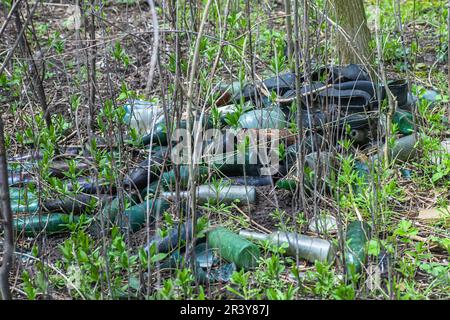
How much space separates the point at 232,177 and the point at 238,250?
33.6 inches

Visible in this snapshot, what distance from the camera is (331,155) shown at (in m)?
3.62

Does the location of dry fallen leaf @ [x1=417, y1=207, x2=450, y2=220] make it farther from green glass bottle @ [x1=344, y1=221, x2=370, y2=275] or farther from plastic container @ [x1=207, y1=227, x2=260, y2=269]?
plastic container @ [x1=207, y1=227, x2=260, y2=269]

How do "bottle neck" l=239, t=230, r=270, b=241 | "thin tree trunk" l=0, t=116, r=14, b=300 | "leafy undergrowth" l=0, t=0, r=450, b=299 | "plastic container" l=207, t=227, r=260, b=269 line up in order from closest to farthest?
"thin tree trunk" l=0, t=116, r=14, b=300
"leafy undergrowth" l=0, t=0, r=450, b=299
"plastic container" l=207, t=227, r=260, b=269
"bottle neck" l=239, t=230, r=270, b=241

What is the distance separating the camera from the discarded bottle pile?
311cm

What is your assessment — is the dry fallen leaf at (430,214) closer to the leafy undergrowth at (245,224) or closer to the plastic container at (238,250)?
the leafy undergrowth at (245,224)

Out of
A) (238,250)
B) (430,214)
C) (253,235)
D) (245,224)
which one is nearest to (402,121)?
(430,214)

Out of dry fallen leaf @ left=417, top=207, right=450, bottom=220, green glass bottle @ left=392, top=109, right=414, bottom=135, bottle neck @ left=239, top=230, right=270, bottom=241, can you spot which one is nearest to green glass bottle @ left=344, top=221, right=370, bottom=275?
bottle neck @ left=239, top=230, right=270, bottom=241

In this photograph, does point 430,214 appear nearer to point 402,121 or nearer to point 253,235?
point 402,121

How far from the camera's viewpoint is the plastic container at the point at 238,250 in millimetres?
3092

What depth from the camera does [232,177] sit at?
3889 mm
